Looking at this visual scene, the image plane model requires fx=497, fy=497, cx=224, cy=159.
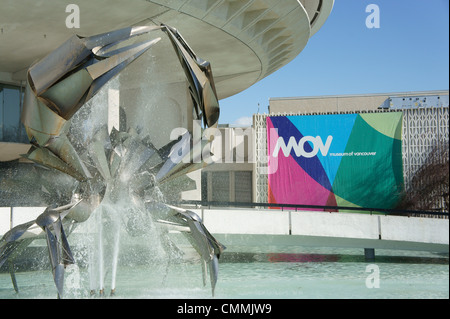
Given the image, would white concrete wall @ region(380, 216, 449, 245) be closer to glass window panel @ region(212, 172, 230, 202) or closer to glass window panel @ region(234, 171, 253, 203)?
glass window panel @ region(234, 171, 253, 203)

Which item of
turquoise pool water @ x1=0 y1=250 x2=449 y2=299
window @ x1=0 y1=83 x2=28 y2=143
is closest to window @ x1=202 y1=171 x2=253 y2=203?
window @ x1=0 y1=83 x2=28 y2=143

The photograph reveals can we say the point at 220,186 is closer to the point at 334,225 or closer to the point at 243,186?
the point at 243,186

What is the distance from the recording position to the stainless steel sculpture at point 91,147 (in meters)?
4.16

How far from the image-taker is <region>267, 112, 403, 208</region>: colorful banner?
23.8 m

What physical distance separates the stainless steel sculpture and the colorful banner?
1908 cm

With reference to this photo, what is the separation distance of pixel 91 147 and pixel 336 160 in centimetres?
2020

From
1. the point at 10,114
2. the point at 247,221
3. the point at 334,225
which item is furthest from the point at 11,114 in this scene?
the point at 334,225

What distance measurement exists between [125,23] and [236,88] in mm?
→ 7748

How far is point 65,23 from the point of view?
11.1 m

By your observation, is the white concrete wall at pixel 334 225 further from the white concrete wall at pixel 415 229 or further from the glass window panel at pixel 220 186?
the glass window panel at pixel 220 186

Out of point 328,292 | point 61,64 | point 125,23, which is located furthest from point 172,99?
point 61,64

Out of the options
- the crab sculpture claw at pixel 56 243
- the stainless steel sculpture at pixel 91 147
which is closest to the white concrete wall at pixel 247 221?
the stainless steel sculpture at pixel 91 147

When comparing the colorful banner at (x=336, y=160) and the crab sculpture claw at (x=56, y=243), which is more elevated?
the colorful banner at (x=336, y=160)

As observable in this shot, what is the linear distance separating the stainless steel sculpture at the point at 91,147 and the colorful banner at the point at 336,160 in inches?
751
